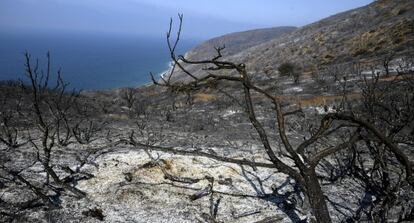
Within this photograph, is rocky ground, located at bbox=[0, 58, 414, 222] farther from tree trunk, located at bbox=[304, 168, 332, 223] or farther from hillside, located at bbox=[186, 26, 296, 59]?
hillside, located at bbox=[186, 26, 296, 59]

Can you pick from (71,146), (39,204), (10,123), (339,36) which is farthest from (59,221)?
(339,36)

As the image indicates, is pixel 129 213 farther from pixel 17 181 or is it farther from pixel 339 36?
pixel 339 36

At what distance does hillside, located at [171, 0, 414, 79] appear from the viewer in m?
48.8

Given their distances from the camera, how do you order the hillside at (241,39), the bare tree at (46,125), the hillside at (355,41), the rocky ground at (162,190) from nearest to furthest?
the rocky ground at (162,190) < the bare tree at (46,125) < the hillside at (355,41) < the hillside at (241,39)

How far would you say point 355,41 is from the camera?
57.0m

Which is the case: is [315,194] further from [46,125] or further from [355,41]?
[355,41]

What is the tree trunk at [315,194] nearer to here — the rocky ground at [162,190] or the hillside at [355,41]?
the rocky ground at [162,190]

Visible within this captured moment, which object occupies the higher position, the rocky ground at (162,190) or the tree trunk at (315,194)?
the tree trunk at (315,194)

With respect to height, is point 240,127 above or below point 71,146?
below

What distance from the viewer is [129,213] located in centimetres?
927

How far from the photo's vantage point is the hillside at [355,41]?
160 ft

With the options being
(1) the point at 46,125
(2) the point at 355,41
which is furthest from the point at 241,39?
(1) the point at 46,125

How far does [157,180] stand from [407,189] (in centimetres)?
720

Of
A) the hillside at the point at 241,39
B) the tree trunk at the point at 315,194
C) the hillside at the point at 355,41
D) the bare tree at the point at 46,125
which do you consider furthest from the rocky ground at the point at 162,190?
the hillside at the point at 241,39
